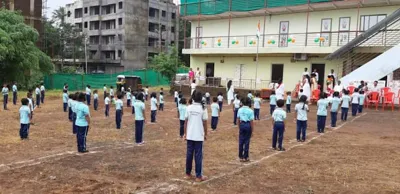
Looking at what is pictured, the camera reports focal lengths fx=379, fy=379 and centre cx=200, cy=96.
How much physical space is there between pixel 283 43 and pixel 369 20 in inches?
230

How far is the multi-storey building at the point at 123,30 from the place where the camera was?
57719mm

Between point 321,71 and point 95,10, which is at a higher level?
point 95,10

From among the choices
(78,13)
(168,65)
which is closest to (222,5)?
(168,65)

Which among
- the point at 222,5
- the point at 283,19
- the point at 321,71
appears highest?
the point at 222,5

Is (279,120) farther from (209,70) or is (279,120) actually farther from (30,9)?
(30,9)

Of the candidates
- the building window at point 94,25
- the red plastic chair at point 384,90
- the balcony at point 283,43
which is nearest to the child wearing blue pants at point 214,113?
the red plastic chair at point 384,90

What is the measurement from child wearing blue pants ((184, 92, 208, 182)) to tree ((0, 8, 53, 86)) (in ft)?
84.5

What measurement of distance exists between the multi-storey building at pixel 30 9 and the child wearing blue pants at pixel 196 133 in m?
40.6

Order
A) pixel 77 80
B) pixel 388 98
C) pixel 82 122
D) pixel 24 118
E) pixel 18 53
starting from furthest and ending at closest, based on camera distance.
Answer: pixel 77 80, pixel 18 53, pixel 388 98, pixel 24 118, pixel 82 122

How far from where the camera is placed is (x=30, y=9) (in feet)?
142

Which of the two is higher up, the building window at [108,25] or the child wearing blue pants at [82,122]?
the building window at [108,25]

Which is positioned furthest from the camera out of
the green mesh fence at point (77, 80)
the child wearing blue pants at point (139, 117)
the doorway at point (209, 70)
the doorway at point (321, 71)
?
the green mesh fence at point (77, 80)

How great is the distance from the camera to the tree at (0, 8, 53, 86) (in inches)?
1183

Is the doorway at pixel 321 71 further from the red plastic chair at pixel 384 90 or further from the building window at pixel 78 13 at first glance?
the building window at pixel 78 13
